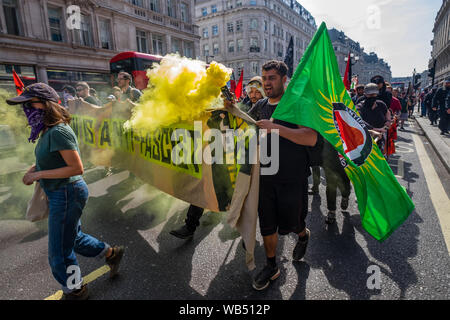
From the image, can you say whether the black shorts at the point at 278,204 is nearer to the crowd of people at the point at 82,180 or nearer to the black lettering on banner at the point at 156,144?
the crowd of people at the point at 82,180

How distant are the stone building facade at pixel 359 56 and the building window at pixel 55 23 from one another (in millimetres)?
75503

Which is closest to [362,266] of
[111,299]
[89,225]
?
[111,299]

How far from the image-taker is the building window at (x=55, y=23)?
720 inches

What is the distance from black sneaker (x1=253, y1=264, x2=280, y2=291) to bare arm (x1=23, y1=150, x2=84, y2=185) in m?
1.97

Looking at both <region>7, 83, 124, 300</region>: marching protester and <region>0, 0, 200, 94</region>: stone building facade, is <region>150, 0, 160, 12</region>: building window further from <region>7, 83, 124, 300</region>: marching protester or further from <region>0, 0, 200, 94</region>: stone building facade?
<region>7, 83, 124, 300</region>: marching protester

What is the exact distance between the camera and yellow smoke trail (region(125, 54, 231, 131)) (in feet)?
7.97

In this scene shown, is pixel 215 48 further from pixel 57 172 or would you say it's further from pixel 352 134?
pixel 57 172

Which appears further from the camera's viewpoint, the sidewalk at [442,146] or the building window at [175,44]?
the building window at [175,44]

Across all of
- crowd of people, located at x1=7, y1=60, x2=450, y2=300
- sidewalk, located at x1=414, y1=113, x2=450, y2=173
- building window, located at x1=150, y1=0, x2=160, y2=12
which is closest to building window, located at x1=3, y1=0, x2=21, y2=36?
building window, located at x1=150, y1=0, x2=160, y2=12

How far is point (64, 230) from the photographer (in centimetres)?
229

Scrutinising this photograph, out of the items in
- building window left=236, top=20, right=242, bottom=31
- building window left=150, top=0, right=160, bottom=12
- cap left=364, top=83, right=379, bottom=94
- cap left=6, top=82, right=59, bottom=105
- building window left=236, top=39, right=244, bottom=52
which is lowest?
cap left=6, top=82, right=59, bottom=105

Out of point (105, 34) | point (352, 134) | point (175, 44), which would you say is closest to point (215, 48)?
point (175, 44)

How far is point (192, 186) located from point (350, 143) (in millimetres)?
1775

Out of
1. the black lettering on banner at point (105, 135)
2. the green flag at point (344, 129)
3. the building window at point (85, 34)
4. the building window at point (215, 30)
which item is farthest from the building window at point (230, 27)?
the green flag at point (344, 129)
